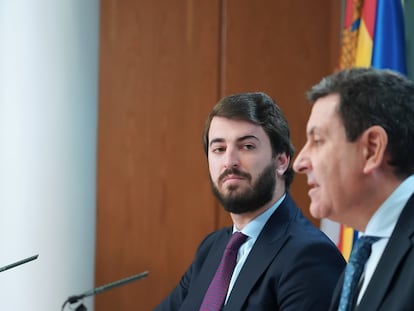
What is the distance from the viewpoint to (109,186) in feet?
12.6

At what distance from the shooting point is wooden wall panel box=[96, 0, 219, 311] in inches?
151

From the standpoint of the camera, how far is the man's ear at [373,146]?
1440mm

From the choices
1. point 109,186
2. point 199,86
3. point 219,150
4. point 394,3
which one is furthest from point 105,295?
point 394,3

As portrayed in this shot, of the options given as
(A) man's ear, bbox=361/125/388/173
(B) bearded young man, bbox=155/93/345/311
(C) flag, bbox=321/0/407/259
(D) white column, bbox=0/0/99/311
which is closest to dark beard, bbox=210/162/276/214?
(B) bearded young man, bbox=155/93/345/311

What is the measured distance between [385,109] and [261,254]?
790mm

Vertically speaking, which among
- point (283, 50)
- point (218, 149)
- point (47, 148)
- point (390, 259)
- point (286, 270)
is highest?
point (283, 50)

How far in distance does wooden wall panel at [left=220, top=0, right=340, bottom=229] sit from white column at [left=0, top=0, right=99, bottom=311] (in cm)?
86

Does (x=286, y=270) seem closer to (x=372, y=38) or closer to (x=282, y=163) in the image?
(x=282, y=163)

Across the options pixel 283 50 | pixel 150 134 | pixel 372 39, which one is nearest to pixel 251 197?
pixel 372 39

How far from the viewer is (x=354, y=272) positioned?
61.0 inches

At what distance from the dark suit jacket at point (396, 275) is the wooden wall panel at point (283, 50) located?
7.85 ft

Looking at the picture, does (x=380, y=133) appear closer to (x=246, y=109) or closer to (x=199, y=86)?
(x=246, y=109)

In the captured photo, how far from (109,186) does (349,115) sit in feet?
8.38

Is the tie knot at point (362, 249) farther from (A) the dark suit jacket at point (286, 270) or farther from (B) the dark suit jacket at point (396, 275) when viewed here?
(A) the dark suit jacket at point (286, 270)
